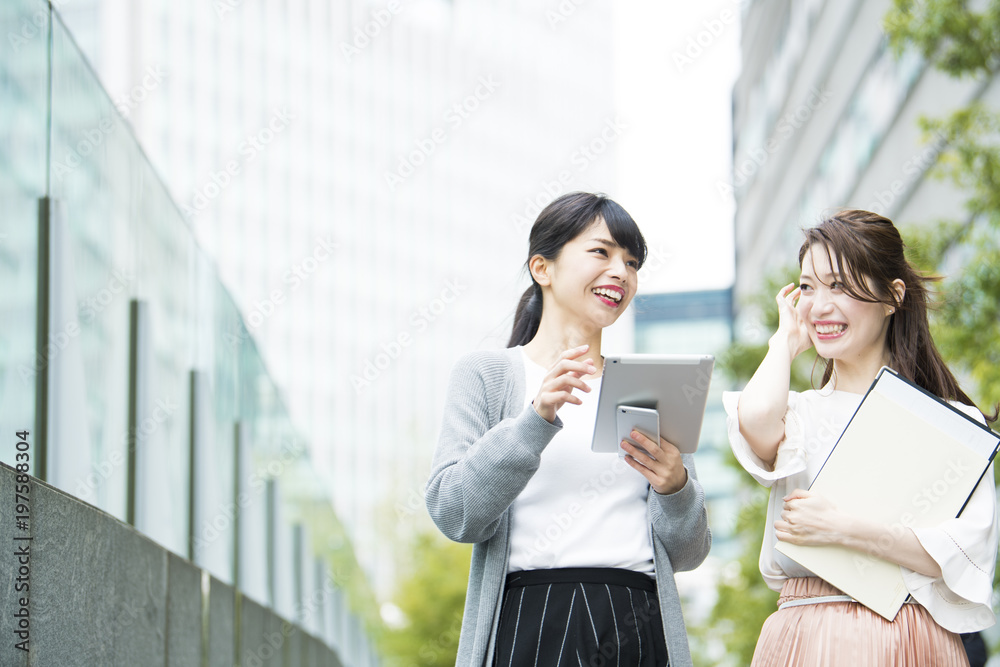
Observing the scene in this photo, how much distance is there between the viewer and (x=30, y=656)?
285 centimetres

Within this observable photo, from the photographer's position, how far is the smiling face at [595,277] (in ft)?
10.2

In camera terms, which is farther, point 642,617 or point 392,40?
point 392,40

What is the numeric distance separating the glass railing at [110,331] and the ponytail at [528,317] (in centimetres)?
147

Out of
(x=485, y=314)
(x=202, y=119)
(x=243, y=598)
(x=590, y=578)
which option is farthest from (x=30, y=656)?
(x=485, y=314)

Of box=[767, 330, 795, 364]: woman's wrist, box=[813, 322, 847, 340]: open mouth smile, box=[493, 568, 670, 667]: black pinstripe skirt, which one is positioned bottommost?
box=[493, 568, 670, 667]: black pinstripe skirt

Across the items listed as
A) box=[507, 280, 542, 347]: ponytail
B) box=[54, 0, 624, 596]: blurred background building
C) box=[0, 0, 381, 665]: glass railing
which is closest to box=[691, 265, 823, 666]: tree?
box=[0, 0, 381, 665]: glass railing

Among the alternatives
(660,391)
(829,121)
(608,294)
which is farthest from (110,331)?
(829,121)

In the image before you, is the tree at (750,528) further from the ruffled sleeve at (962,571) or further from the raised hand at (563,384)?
the raised hand at (563,384)

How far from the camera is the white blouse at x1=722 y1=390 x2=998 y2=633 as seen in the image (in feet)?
8.21

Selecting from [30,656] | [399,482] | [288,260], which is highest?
[30,656]

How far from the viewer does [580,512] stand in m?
2.92

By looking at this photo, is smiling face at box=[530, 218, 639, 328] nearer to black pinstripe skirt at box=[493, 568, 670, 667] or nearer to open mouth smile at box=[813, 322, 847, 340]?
open mouth smile at box=[813, 322, 847, 340]

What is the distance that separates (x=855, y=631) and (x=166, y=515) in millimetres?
3361

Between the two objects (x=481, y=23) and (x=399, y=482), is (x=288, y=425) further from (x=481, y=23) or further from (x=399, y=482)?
(x=481, y=23)
